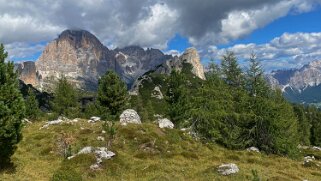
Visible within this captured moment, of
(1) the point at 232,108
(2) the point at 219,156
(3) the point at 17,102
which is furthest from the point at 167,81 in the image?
(3) the point at 17,102

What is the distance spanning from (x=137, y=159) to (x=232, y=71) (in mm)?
38341

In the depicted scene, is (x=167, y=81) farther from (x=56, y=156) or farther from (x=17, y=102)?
(x=17, y=102)

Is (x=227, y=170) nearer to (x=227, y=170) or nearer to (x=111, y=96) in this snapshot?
(x=227, y=170)

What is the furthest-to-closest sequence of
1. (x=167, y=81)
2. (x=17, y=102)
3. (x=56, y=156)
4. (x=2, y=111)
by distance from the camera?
1. (x=167, y=81)
2. (x=56, y=156)
3. (x=17, y=102)
4. (x=2, y=111)

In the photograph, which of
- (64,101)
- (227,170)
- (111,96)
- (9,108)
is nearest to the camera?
(9,108)

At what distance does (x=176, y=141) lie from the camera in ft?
182

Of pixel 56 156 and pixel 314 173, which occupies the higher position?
pixel 56 156

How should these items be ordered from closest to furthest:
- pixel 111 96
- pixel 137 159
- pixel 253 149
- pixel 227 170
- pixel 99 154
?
pixel 227 170 → pixel 99 154 → pixel 137 159 → pixel 253 149 → pixel 111 96

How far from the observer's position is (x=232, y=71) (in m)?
76.1

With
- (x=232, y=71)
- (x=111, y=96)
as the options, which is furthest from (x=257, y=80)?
(x=111, y=96)

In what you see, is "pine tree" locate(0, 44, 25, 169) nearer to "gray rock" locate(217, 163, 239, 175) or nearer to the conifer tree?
"gray rock" locate(217, 163, 239, 175)

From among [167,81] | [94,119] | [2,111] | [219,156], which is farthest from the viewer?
[167,81]

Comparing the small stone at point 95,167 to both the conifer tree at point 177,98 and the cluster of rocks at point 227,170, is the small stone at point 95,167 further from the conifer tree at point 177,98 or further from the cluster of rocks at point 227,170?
the conifer tree at point 177,98

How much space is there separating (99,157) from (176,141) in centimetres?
1835
